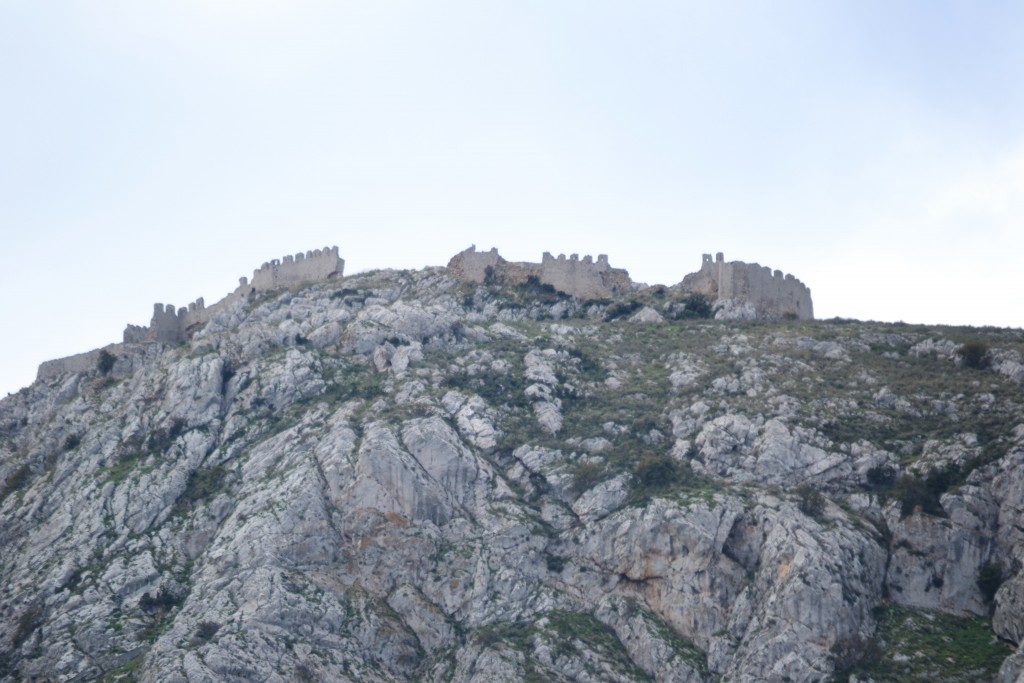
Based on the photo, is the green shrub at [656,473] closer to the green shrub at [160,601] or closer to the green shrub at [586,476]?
the green shrub at [586,476]

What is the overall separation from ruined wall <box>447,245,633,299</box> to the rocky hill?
38.0ft

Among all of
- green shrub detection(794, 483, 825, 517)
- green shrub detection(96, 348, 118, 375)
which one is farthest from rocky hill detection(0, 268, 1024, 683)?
green shrub detection(96, 348, 118, 375)

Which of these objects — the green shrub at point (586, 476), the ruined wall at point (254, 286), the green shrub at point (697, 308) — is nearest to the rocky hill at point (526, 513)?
the green shrub at point (586, 476)

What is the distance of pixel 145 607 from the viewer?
181 feet

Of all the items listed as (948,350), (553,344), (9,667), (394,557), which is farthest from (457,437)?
(948,350)

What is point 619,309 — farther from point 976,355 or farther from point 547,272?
point 976,355

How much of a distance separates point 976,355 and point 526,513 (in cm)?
2705

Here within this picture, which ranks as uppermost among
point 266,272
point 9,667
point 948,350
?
point 266,272

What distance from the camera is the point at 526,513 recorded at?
189ft

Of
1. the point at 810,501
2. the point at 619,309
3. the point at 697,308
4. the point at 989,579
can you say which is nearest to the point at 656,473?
the point at 810,501

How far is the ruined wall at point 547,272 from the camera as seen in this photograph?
280 ft

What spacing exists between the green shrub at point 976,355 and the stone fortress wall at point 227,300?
44.2 m

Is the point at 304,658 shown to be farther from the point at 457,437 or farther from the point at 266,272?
the point at 266,272

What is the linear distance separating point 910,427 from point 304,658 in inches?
1204
